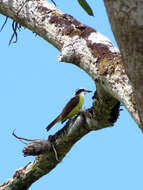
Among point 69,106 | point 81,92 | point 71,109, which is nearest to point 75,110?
point 71,109

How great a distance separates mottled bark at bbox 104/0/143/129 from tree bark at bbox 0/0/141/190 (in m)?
0.72

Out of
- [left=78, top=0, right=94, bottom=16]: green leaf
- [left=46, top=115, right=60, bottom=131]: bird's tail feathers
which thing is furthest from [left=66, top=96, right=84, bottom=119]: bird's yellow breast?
[left=78, top=0, right=94, bottom=16]: green leaf

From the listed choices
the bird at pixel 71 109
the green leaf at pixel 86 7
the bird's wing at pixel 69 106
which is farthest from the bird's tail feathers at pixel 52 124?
the green leaf at pixel 86 7

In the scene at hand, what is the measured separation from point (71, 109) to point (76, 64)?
1262 millimetres

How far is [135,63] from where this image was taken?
1951mm

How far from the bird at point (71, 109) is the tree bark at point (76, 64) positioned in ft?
0.69

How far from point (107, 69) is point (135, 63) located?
1.22m

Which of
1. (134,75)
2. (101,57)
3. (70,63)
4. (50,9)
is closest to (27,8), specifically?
(50,9)

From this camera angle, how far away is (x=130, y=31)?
1856mm

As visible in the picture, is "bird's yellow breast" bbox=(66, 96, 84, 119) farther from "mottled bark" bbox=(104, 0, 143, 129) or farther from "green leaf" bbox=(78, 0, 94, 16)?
"mottled bark" bbox=(104, 0, 143, 129)

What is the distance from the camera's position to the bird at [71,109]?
184 inches

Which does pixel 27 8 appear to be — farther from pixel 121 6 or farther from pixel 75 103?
pixel 121 6

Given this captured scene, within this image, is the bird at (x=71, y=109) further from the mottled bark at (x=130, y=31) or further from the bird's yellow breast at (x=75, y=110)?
the mottled bark at (x=130, y=31)

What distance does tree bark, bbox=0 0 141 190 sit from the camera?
314 centimetres
